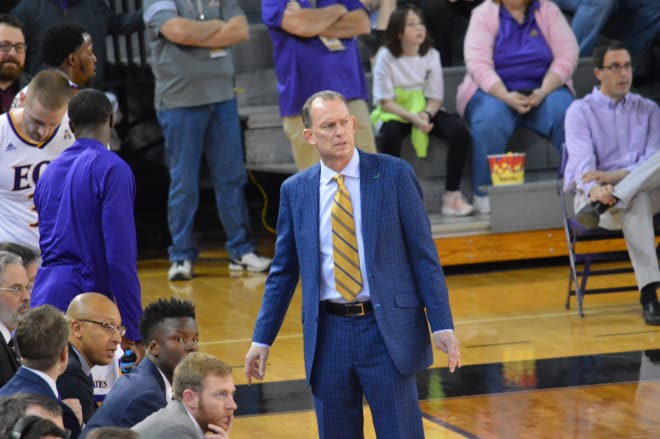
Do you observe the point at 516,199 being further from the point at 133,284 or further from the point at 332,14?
the point at 133,284

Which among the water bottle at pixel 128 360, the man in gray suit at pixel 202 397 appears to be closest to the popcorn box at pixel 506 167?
the water bottle at pixel 128 360

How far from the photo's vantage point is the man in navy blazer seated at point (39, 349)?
3.88 metres

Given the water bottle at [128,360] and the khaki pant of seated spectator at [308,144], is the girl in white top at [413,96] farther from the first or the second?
the water bottle at [128,360]

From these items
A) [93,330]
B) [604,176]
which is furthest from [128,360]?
[604,176]

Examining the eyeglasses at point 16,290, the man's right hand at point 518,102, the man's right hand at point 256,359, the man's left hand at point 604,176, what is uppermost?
the eyeglasses at point 16,290

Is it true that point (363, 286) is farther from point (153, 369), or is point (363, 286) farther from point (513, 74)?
point (513, 74)

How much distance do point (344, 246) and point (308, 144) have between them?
4858 mm

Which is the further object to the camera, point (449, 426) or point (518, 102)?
point (518, 102)

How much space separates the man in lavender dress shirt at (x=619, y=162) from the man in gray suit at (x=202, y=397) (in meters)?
4.19

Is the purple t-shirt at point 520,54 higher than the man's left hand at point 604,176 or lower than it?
higher

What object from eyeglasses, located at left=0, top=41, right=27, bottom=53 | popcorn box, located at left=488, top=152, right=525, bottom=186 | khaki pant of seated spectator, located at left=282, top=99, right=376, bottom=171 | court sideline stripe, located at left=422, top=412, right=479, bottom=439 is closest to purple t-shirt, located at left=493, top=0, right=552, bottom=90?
popcorn box, located at left=488, top=152, right=525, bottom=186

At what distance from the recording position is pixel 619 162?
796 cm

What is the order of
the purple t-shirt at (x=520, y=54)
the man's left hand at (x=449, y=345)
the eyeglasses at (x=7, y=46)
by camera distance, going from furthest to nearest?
1. the purple t-shirt at (x=520, y=54)
2. the eyeglasses at (x=7, y=46)
3. the man's left hand at (x=449, y=345)

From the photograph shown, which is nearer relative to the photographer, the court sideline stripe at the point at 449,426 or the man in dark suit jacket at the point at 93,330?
the man in dark suit jacket at the point at 93,330
